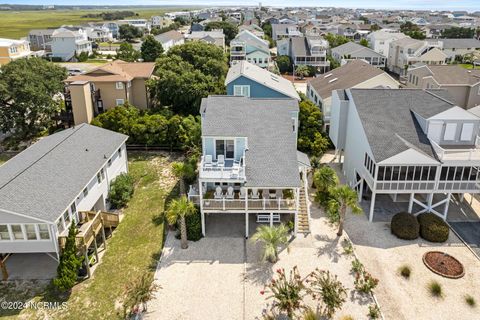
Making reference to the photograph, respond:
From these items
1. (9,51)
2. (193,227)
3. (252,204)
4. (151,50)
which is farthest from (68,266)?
(151,50)

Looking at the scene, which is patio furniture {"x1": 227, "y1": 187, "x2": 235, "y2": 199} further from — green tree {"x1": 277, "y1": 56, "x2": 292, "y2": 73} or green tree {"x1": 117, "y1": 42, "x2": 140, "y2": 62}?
green tree {"x1": 117, "y1": 42, "x2": 140, "y2": 62}

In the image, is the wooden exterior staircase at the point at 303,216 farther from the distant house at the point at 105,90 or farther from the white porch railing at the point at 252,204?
the distant house at the point at 105,90

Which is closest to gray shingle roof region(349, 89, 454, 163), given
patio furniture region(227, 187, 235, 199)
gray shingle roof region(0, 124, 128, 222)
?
patio furniture region(227, 187, 235, 199)

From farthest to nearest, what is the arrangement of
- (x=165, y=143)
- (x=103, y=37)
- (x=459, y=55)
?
(x=103, y=37) → (x=459, y=55) → (x=165, y=143)

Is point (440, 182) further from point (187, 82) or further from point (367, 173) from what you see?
point (187, 82)

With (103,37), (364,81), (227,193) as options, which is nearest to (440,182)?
(227,193)

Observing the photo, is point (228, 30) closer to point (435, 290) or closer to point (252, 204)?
point (252, 204)
